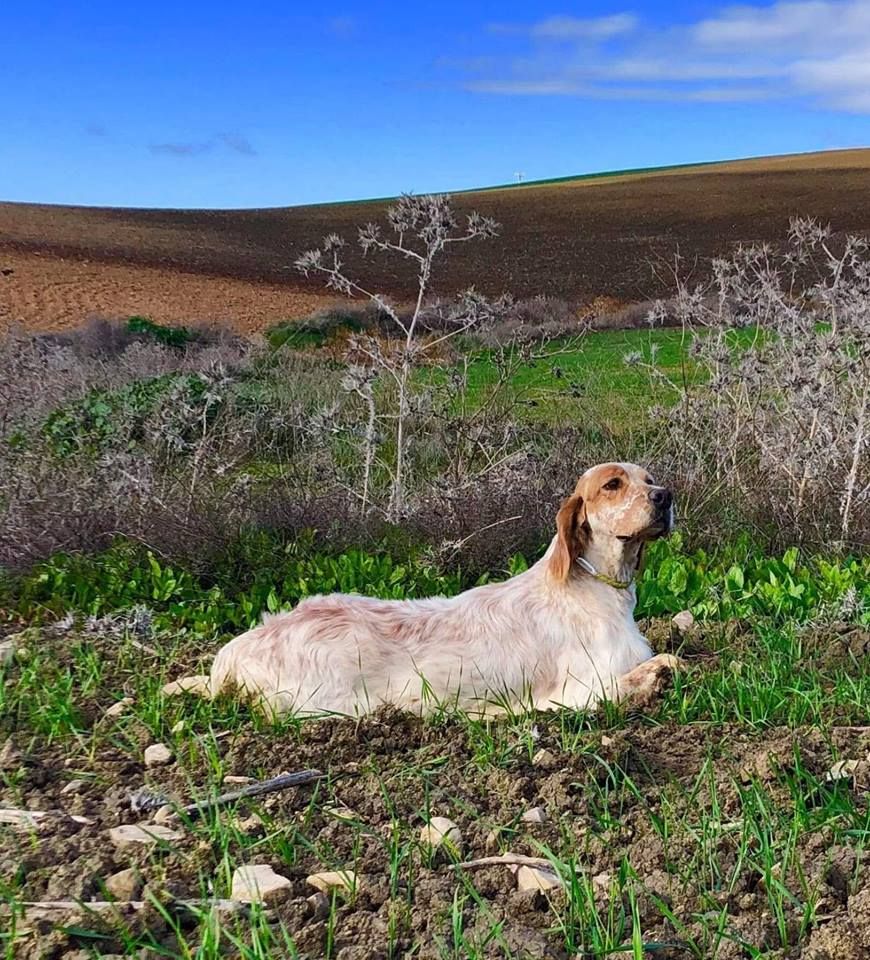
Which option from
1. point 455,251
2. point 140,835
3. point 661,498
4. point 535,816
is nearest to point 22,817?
point 140,835

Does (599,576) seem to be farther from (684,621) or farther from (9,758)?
(9,758)

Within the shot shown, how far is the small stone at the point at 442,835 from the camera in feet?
10.4

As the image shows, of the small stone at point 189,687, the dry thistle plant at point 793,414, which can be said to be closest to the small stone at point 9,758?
the small stone at point 189,687

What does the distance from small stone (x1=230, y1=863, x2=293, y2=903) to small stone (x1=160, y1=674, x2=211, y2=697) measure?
1569mm

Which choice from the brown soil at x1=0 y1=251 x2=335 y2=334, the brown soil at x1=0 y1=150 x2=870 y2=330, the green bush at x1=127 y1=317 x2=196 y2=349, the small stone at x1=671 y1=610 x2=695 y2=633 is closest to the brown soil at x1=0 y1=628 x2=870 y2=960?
the small stone at x1=671 y1=610 x2=695 y2=633

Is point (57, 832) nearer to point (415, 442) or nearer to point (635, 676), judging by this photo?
point (635, 676)

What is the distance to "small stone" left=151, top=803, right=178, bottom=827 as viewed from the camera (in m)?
3.41

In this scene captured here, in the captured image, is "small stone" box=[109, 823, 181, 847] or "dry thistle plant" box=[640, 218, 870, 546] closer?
"small stone" box=[109, 823, 181, 847]

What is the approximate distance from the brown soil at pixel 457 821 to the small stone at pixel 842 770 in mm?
46

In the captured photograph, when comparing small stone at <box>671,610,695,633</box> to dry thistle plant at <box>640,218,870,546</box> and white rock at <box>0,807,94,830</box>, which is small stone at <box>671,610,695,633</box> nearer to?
dry thistle plant at <box>640,218,870,546</box>

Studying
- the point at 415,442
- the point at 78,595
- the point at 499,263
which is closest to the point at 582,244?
the point at 499,263

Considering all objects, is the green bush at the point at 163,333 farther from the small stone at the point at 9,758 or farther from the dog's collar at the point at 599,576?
the small stone at the point at 9,758

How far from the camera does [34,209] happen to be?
59.1 meters

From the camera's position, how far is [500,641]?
4.62 m
